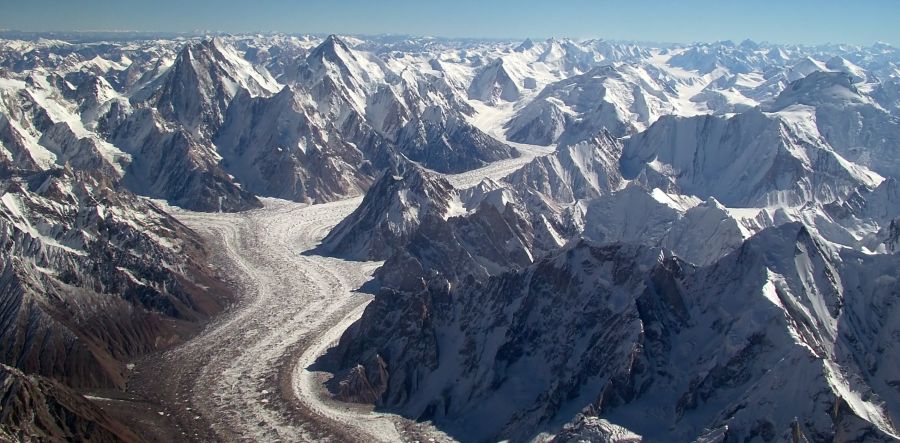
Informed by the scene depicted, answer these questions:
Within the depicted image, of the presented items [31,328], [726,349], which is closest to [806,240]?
[726,349]

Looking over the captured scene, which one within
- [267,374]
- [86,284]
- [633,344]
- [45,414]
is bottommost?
[267,374]

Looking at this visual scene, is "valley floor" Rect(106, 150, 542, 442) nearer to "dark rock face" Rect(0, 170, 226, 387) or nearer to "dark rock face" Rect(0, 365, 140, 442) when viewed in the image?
"dark rock face" Rect(0, 170, 226, 387)

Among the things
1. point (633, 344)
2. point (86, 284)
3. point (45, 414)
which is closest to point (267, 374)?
point (45, 414)

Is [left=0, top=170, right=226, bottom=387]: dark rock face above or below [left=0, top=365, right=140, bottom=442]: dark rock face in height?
above

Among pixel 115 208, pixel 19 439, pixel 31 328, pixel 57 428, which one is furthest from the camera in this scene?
pixel 115 208

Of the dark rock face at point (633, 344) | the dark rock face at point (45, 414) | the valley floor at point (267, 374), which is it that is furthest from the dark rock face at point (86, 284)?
the dark rock face at point (633, 344)

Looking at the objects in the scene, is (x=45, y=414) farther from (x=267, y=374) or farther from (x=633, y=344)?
(x=633, y=344)

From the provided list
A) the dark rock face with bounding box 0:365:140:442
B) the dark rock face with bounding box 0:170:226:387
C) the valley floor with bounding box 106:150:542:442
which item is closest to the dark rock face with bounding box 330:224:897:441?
the valley floor with bounding box 106:150:542:442

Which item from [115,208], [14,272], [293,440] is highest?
[115,208]

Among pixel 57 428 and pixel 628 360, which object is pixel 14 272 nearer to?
pixel 57 428
